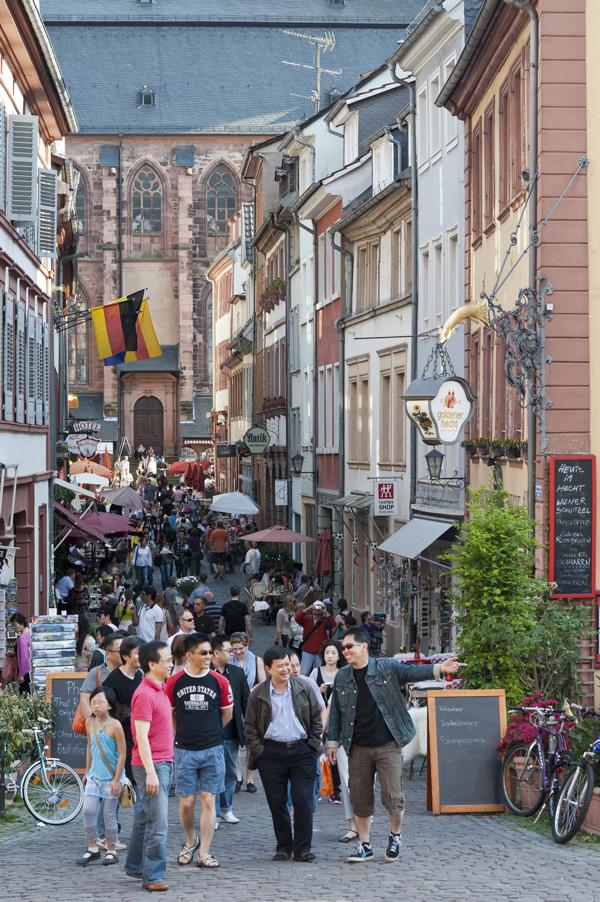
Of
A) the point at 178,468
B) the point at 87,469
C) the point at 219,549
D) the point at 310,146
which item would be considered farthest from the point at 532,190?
the point at 178,468

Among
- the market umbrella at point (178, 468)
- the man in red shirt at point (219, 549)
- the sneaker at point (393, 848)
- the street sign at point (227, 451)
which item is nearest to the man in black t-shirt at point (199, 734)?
the sneaker at point (393, 848)

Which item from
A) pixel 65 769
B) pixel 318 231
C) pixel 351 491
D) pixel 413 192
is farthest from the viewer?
pixel 318 231

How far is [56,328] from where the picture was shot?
32.9 meters

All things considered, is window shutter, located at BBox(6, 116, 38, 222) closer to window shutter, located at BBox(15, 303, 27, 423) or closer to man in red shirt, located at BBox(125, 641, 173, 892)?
window shutter, located at BBox(15, 303, 27, 423)

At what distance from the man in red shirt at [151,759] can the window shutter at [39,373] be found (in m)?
15.5

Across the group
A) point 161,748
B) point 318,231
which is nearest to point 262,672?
point 161,748

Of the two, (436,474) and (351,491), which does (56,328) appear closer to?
(351,491)

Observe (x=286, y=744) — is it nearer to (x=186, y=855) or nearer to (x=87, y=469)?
(x=186, y=855)

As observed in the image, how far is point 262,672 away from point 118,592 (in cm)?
1647

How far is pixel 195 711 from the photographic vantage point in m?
9.81

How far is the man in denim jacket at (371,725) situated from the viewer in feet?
32.8

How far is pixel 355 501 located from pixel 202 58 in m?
60.5

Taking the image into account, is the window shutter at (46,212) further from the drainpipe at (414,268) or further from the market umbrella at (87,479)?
the market umbrella at (87,479)

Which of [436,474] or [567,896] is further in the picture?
[436,474]
